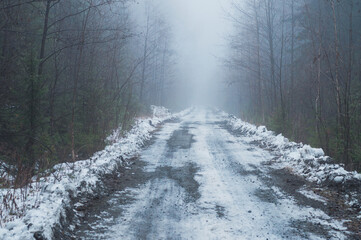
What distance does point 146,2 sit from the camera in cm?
2653

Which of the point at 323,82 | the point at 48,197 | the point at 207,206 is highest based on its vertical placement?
the point at 323,82

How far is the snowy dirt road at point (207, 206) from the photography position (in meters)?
4.36

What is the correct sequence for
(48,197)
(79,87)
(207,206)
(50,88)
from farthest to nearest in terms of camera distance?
(50,88) → (79,87) → (207,206) → (48,197)

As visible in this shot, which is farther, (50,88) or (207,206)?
(50,88)

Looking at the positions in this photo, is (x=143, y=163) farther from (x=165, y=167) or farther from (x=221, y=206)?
(x=221, y=206)

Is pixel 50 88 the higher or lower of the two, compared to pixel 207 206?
higher

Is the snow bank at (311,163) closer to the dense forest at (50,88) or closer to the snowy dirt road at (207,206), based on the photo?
the snowy dirt road at (207,206)

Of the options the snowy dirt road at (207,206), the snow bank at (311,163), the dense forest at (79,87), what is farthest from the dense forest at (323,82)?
the snowy dirt road at (207,206)

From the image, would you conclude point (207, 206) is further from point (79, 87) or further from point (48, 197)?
point (79, 87)

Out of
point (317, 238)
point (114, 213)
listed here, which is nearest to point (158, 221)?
point (114, 213)

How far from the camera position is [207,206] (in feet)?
17.9

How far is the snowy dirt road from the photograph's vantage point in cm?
436

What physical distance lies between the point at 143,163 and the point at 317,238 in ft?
20.0

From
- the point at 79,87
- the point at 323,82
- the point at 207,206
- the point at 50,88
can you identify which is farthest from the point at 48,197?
the point at 323,82
